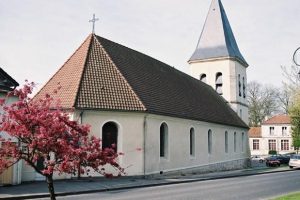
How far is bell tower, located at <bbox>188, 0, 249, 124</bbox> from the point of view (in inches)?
1695

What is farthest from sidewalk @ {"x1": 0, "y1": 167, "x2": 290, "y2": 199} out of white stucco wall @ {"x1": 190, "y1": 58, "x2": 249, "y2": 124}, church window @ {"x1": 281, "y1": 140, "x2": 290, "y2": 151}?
church window @ {"x1": 281, "y1": 140, "x2": 290, "y2": 151}

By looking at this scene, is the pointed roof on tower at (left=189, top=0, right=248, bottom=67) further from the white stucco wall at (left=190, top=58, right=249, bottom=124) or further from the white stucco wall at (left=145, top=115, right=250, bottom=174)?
the white stucco wall at (left=145, top=115, right=250, bottom=174)

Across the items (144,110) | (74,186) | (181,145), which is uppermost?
(144,110)

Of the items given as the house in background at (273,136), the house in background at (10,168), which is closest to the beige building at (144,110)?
the house in background at (10,168)

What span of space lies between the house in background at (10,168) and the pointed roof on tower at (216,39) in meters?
28.0

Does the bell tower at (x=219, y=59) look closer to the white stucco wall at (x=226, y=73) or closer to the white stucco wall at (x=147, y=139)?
the white stucco wall at (x=226, y=73)

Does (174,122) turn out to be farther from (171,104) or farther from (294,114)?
(294,114)

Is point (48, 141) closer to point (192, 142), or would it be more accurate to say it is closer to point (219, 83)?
point (192, 142)

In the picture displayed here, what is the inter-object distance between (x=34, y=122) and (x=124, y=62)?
18.4 meters

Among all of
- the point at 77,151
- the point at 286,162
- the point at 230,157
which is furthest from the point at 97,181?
the point at 286,162

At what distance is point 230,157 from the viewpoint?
1502 inches

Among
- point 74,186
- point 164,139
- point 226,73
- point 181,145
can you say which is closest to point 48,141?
point 74,186

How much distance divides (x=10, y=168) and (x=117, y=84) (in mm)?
8422

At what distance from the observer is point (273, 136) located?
7581cm
